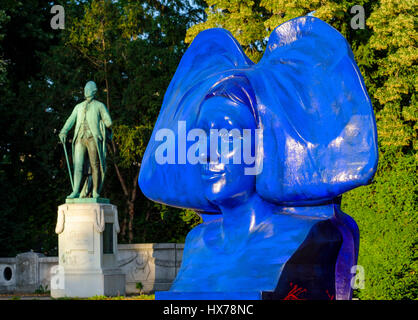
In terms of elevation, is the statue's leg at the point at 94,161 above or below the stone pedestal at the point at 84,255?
above

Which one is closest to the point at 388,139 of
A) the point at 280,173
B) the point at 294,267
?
the point at 280,173

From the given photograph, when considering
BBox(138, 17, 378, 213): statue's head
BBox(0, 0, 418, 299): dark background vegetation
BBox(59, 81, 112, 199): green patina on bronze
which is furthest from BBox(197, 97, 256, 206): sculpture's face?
BBox(0, 0, 418, 299): dark background vegetation

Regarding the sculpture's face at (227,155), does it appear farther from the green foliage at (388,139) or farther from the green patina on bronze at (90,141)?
the green patina on bronze at (90,141)

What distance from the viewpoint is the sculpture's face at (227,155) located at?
475 centimetres

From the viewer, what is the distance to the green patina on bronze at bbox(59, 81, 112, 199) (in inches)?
598

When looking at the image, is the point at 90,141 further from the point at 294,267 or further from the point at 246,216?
the point at 294,267

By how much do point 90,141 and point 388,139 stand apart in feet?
20.4

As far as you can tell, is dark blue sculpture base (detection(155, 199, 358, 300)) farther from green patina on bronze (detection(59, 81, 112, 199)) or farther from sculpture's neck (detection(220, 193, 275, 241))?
green patina on bronze (detection(59, 81, 112, 199))

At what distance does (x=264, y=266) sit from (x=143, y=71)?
19.2 m

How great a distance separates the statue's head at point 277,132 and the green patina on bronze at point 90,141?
10.1 m

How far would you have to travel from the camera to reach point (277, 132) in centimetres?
470

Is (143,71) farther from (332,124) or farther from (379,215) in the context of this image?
(332,124)

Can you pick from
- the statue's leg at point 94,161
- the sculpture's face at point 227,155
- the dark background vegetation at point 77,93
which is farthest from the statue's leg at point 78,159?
the sculpture's face at point 227,155
